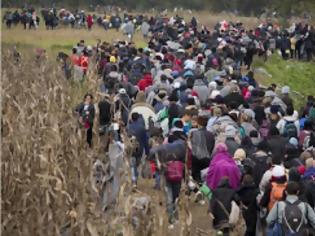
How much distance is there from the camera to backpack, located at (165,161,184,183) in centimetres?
1097

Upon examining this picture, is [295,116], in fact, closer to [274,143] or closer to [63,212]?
[274,143]

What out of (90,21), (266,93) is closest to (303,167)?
(266,93)

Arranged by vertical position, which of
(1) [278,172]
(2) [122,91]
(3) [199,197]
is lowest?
(3) [199,197]

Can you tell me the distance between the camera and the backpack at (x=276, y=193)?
9.50m

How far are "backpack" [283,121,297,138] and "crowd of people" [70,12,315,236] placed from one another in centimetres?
2

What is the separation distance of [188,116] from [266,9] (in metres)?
45.0

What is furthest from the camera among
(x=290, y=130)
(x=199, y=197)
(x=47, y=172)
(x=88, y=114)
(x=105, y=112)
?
(x=105, y=112)

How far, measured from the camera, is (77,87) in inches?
760

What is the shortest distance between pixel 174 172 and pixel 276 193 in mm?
1800

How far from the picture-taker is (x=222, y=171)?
34.7 ft

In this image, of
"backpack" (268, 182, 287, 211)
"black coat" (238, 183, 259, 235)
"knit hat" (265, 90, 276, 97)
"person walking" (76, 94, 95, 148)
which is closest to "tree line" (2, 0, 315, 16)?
"knit hat" (265, 90, 276, 97)

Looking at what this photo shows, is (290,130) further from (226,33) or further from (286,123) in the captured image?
(226,33)

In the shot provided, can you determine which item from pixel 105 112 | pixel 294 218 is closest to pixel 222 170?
pixel 294 218

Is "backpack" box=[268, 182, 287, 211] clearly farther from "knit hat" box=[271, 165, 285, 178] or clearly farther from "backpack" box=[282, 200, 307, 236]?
"backpack" box=[282, 200, 307, 236]
